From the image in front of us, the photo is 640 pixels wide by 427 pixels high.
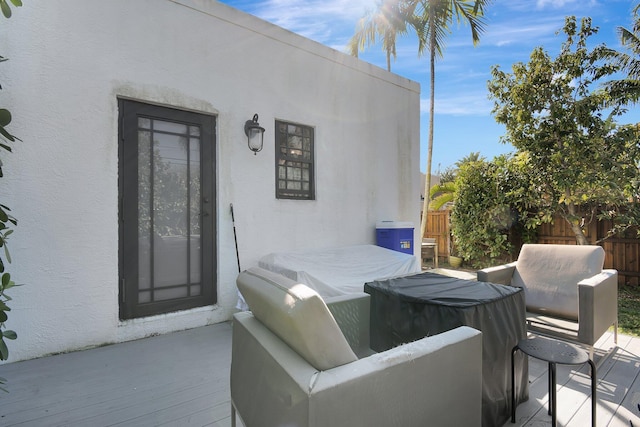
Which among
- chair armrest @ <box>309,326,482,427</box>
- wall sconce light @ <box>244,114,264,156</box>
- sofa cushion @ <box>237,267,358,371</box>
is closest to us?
chair armrest @ <box>309,326,482,427</box>

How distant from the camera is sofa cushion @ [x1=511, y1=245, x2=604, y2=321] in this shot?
301 cm

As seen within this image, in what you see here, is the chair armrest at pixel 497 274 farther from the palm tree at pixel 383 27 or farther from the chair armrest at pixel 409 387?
the palm tree at pixel 383 27

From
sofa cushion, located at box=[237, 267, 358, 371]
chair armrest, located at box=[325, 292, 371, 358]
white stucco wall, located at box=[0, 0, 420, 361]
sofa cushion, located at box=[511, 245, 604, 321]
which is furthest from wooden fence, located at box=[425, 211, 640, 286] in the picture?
sofa cushion, located at box=[237, 267, 358, 371]

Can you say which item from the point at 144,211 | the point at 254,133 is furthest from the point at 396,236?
the point at 144,211

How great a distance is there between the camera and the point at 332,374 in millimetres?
1106

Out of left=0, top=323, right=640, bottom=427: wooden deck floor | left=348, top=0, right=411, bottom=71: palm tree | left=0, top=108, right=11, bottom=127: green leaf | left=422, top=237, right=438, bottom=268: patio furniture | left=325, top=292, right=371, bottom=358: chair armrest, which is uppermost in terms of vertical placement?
left=348, top=0, right=411, bottom=71: palm tree

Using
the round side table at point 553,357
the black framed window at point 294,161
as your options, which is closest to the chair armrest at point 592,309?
the round side table at point 553,357

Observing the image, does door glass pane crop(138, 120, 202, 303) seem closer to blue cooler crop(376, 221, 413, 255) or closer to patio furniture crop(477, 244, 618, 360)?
blue cooler crop(376, 221, 413, 255)

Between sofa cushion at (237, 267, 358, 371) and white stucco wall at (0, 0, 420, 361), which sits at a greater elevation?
white stucco wall at (0, 0, 420, 361)

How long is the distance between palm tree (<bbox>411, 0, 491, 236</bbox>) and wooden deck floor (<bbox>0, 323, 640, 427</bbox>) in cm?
523

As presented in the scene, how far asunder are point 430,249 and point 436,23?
5.91 metres

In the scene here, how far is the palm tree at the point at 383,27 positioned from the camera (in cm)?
874

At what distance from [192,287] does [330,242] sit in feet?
6.84

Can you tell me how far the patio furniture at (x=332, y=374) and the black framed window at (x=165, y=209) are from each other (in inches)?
87.7
